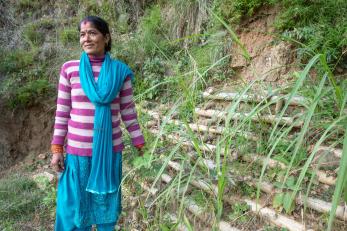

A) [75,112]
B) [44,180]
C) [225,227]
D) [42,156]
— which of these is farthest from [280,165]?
[42,156]

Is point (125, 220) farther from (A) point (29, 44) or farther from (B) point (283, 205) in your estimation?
(A) point (29, 44)

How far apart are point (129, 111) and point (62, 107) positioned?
0.41m

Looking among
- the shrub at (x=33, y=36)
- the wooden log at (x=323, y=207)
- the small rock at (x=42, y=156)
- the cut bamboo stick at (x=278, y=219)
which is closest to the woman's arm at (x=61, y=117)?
the cut bamboo stick at (x=278, y=219)

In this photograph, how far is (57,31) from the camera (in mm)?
5957

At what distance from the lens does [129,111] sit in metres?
2.31

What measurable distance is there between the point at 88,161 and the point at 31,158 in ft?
10.0

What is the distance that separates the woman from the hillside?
23cm

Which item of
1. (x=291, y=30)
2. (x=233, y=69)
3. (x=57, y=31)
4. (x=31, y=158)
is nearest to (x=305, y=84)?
(x=291, y=30)

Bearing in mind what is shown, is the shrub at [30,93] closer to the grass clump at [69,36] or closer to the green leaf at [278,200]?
the grass clump at [69,36]

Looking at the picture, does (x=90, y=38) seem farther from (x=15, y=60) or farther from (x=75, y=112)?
(x=15, y=60)

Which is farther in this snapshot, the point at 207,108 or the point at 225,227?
the point at 207,108

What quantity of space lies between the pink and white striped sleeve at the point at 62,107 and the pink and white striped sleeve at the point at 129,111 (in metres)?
0.32

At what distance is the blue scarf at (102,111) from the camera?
206 centimetres

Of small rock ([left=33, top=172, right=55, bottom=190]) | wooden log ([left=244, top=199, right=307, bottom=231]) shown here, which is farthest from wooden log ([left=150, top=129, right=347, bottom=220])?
→ small rock ([left=33, top=172, right=55, bottom=190])
